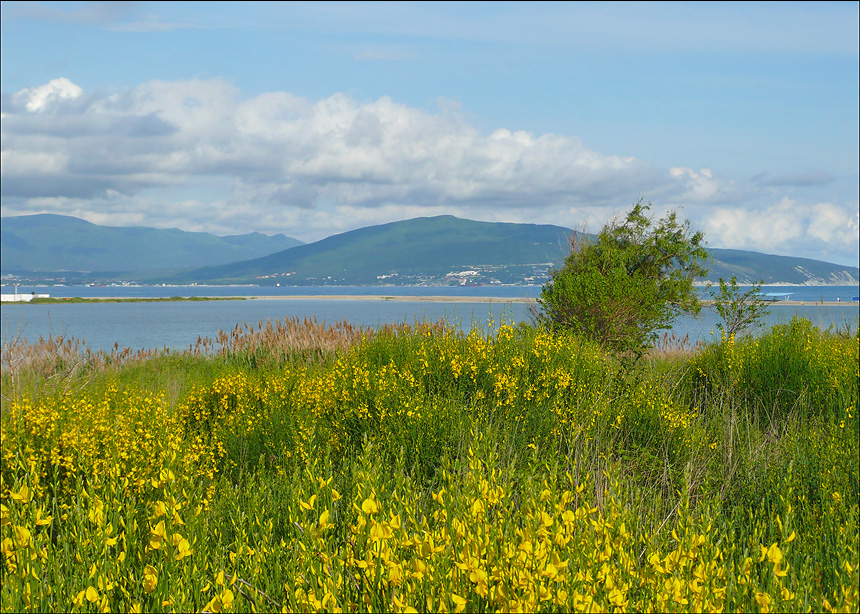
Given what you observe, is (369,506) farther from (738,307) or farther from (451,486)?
(738,307)

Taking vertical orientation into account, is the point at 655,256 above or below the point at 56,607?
above

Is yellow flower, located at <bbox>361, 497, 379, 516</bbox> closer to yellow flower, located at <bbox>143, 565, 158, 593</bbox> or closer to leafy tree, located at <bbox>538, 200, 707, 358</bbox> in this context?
yellow flower, located at <bbox>143, 565, 158, 593</bbox>

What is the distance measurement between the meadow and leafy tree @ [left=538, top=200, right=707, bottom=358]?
1.23 metres

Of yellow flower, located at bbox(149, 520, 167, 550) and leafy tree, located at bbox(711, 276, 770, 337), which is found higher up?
leafy tree, located at bbox(711, 276, 770, 337)

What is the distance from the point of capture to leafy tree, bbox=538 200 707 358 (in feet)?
37.4

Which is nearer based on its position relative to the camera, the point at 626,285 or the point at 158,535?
the point at 158,535

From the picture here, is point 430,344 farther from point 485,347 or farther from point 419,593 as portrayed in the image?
point 419,593

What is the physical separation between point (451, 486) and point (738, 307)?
14136 mm

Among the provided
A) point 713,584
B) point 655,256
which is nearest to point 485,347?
point 713,584

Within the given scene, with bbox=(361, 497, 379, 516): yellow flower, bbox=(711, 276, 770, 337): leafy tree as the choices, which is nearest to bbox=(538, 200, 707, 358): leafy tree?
bbox=(711, 276, 770, 337): leafy tree

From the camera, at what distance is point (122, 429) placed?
6012mm

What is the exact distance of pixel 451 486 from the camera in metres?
2.82

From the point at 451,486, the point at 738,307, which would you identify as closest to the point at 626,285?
the point at 738,307

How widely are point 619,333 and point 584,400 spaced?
17.4ft
